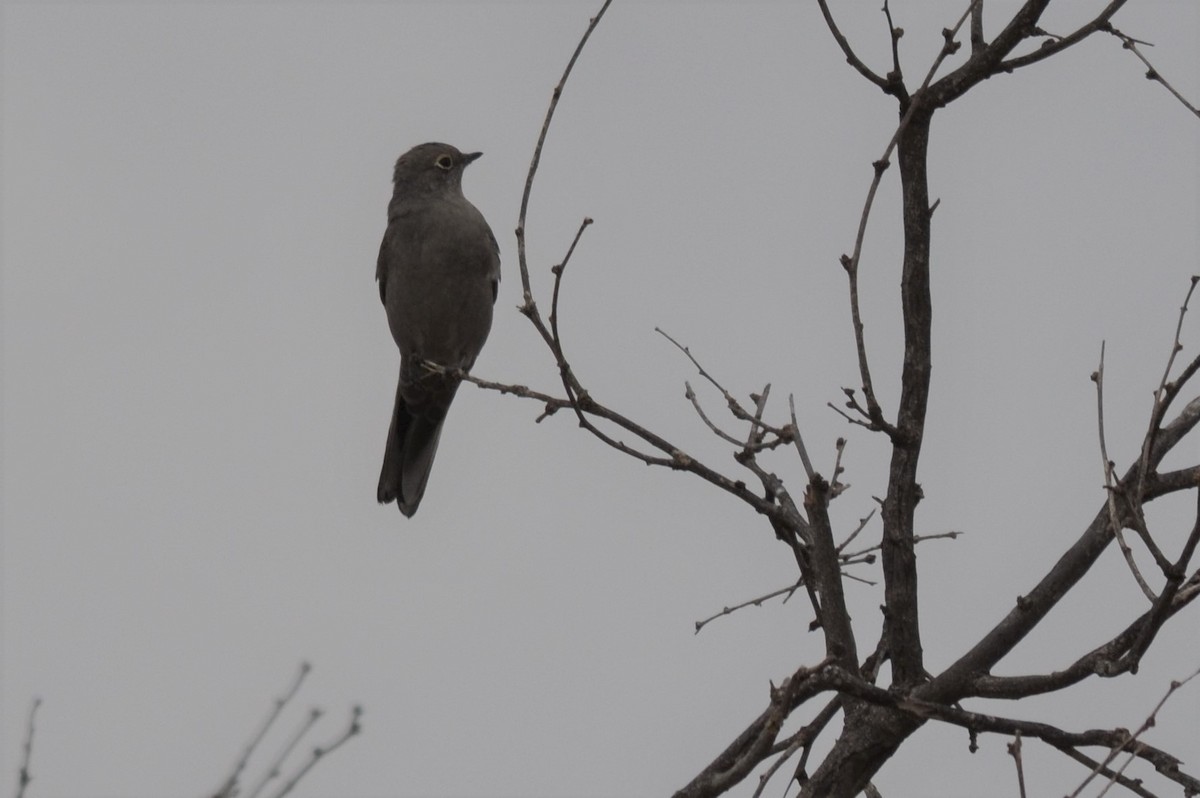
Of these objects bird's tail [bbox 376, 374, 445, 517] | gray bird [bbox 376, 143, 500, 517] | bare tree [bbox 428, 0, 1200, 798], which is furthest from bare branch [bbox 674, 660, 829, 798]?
bird's tail [bbox 376, 374, 445, 517]

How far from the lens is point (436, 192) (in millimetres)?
11414

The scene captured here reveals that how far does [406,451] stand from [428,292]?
138 cm

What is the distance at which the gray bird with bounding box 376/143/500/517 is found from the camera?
10727mm

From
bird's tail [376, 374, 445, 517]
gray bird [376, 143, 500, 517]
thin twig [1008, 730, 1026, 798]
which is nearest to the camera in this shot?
thin twig [1008, 730, 1026, 798]

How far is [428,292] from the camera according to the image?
35.1ft

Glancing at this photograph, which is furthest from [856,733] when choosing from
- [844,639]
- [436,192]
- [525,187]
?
[436,192]

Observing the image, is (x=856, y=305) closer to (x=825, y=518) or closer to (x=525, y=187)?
(x=825, y=518)

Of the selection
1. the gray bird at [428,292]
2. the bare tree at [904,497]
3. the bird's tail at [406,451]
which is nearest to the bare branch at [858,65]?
the bare tree at [904,497]

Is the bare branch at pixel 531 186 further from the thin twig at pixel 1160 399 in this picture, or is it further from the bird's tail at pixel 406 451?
the bird's tail at pixel 406 451

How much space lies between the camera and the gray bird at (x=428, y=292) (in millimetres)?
10727

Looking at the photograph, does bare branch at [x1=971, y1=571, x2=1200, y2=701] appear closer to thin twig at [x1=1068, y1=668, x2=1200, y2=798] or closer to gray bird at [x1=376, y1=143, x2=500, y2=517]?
thin twig at [x1=1068, y1=668, x2=1200, y2=798]

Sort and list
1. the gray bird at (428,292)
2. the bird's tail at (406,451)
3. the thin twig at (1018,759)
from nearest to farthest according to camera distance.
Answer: the thin twig at (1018,759) → the gray bird at (428,292) → the bird's tail at (406,451)

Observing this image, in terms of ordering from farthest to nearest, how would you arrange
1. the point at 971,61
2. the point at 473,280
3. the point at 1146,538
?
the point at 473,280 → the point at 971,61 → the point at 1146,538

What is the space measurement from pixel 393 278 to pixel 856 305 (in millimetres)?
6788
